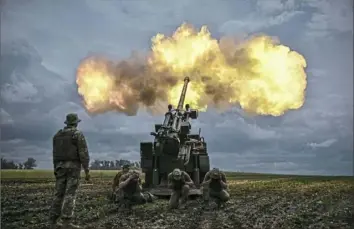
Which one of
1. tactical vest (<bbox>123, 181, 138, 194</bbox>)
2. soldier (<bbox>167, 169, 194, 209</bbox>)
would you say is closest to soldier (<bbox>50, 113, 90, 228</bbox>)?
tactical vest (<bbox>123, 181, 138, 194</bbox>)

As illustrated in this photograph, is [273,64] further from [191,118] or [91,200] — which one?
[91,200]

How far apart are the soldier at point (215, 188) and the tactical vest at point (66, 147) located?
480cm

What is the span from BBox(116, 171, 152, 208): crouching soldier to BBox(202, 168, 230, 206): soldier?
184 centimetres

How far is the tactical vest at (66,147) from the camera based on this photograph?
1128 cm

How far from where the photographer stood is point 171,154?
60.2 ft

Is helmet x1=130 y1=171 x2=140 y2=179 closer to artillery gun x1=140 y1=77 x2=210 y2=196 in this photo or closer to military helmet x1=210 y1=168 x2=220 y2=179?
military helmet x1=210 y1=168 x2=220 y2=179

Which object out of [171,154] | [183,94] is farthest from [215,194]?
[183,94]

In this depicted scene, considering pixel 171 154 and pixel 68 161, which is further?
pixel 171 154

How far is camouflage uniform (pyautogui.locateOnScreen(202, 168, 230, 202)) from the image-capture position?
14984 mm

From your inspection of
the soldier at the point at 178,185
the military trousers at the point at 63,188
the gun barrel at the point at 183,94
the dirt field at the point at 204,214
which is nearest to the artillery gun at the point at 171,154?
the gun barrel at the point at 183,94

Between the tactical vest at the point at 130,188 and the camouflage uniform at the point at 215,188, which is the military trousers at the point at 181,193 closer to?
the camouflage uniform at the point at 215,188

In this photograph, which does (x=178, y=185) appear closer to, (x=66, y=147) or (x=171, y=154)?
(x=171, y=154)

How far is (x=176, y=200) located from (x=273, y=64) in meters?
7.04

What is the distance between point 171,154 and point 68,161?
7.34 meters
